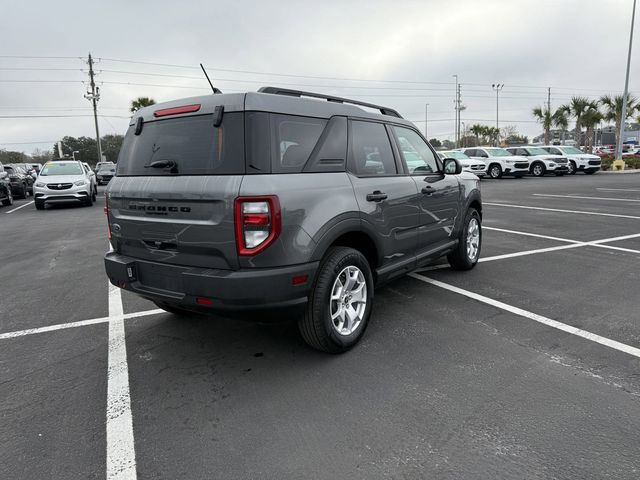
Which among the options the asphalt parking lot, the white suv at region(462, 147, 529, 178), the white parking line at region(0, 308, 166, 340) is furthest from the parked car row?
the white parking line at region(0, 308, 166, 340)

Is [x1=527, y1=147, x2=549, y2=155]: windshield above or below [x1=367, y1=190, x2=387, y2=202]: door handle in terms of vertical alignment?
above

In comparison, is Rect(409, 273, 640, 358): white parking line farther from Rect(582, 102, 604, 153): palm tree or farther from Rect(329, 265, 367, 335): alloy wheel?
Rect(582, 102, 604, 153): palm tree

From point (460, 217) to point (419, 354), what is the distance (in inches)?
95.7

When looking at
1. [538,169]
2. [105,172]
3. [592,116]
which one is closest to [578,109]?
[592,116]

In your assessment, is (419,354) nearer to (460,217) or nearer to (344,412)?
(344,412)

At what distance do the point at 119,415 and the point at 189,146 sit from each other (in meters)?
1.80

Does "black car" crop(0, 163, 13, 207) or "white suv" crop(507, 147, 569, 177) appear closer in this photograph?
"black car" crop(0, 163, 13, 207)

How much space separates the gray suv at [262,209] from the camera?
9.50 ft

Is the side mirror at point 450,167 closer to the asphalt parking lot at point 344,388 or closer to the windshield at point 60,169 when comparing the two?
the asphalt parking lot at point 344,388

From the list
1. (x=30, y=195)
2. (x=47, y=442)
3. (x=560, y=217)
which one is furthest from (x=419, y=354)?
(x=30, y=195)

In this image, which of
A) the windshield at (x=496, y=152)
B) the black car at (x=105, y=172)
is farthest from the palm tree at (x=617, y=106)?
the black car at (x=105, y=172)

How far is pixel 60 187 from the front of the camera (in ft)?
49.5

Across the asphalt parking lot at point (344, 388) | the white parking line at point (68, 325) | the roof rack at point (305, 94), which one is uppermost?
the roof rack at point (305, 94)

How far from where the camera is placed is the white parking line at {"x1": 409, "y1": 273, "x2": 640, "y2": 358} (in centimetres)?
355
